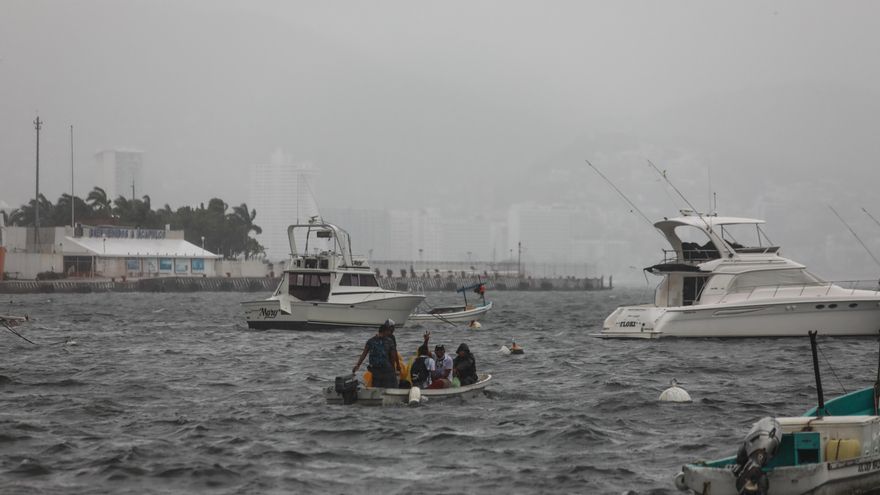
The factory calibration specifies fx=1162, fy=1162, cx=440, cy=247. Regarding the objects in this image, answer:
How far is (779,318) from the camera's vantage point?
157 ft

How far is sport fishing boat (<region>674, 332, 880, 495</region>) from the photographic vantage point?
1733 cm

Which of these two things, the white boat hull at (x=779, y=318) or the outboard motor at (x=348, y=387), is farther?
the white boat hull at (x=779, y=318)

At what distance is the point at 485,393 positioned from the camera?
3133 centimetres

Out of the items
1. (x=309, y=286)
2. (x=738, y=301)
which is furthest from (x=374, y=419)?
(x=309, y=286)

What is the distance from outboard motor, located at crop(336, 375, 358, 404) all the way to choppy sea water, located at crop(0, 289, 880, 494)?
306 millimetres

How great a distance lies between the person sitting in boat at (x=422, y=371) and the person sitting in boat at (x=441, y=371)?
0.42 ft

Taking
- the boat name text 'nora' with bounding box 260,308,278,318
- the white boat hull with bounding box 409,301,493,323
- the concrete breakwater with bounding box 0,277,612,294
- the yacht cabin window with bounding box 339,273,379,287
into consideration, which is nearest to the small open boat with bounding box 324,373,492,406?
the yacht cabin window with bounding box 339,273,379,287

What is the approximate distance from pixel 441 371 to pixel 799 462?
12839 millimetres

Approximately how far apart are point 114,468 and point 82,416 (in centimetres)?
724

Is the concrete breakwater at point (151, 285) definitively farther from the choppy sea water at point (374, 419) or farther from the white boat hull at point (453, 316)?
the choppy sea water at point (374, 419)

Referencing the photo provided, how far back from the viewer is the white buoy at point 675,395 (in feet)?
99.4

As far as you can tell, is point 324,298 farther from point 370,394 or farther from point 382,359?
point 382,359

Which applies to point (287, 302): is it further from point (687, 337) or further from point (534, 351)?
point (687, 337)

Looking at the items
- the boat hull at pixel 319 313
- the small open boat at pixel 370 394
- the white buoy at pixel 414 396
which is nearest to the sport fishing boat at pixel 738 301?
the boat hull at pixel 319 313
